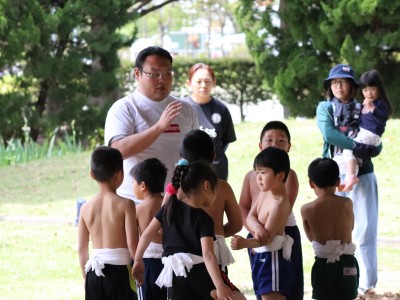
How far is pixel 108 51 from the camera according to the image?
16891mm

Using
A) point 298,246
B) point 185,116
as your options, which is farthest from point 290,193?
point 185,116

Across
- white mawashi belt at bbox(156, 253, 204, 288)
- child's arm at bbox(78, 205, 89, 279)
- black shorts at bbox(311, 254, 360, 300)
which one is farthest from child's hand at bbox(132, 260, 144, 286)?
black shorts at bbox(311, 254, 360, 300)

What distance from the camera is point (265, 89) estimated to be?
2061 cm

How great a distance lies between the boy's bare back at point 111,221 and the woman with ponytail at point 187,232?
127 mm

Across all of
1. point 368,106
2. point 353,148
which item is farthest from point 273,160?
point 368,106

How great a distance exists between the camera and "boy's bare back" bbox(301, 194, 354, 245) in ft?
18.3

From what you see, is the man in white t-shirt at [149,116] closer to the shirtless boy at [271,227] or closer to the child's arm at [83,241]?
the child's arm at [83,241]

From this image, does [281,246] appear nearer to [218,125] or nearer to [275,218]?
[275,218]

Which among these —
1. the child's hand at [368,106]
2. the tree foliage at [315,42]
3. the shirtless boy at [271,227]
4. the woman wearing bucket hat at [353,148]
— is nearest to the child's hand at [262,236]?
the shirtless boy at [271,227]

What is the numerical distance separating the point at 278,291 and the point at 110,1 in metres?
12.1

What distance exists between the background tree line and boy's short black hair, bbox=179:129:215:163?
9.19 metres

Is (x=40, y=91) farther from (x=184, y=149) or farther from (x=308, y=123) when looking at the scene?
(x=184, y=149)

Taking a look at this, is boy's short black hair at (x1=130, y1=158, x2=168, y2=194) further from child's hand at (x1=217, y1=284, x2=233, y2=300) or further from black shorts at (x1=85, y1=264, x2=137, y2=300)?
child's hand at (x1=217, y1=284, x2=233, y2=300)

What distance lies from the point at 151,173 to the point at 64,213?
6.39 meters
